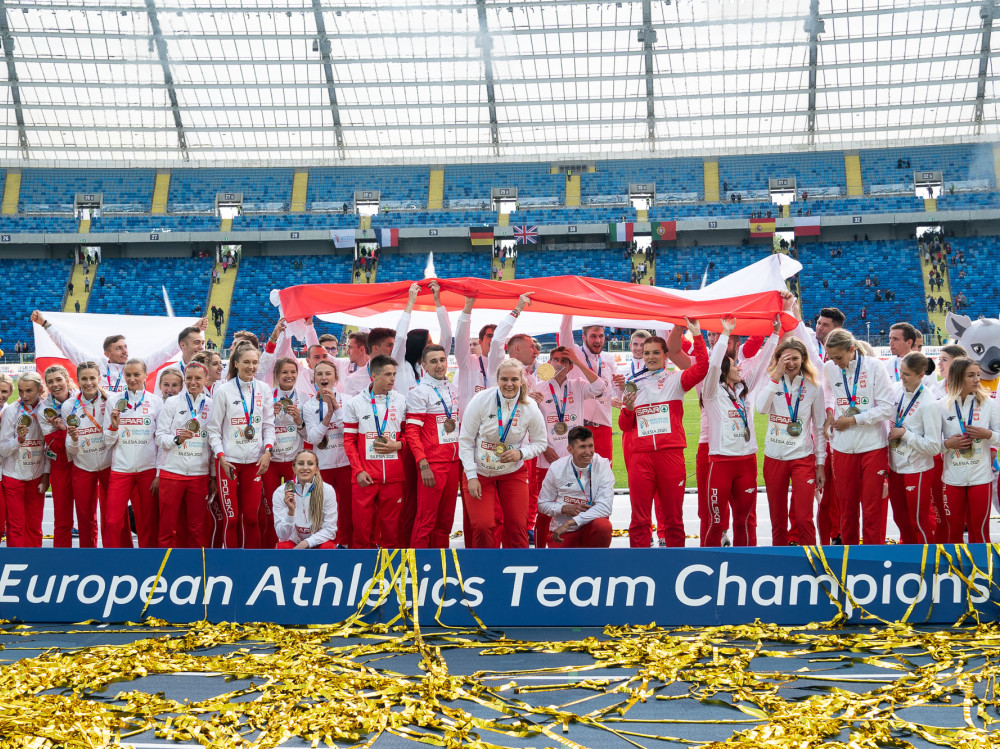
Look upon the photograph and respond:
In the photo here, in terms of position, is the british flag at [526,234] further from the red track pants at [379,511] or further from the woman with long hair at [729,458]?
the red track pants at [379,511]

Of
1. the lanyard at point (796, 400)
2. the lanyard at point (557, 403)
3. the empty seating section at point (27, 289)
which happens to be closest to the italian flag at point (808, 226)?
the empty seating section at point (27, 289)

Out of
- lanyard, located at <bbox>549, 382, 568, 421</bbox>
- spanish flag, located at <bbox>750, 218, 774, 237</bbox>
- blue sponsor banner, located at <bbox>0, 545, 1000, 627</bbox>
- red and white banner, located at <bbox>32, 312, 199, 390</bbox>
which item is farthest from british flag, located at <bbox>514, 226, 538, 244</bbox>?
blue sponsor banner, located at <bbox>0, 545, 1000, 627</bbox>

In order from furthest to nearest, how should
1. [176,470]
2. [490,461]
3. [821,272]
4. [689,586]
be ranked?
[821,272]
[176,470]
[490,461]
[689,586]

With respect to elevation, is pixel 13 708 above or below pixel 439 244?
below

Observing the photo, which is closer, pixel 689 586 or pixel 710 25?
pixel 689 586

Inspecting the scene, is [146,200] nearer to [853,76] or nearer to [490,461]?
[853,76]

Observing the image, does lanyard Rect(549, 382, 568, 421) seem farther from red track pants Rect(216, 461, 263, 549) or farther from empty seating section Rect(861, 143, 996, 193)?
empty seating section Rect(861, 143, 996, 193)

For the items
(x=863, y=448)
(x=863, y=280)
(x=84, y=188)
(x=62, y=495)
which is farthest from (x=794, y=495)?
(x=84, y=188)

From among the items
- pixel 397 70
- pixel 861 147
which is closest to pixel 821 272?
pixel 861 147

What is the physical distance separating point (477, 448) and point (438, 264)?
34664mm

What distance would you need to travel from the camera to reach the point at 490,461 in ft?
20.2

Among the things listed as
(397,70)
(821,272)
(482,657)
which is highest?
(397,70)

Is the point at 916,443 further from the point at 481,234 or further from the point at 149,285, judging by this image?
the point at 149,285

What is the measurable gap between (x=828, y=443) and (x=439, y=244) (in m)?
34.6
